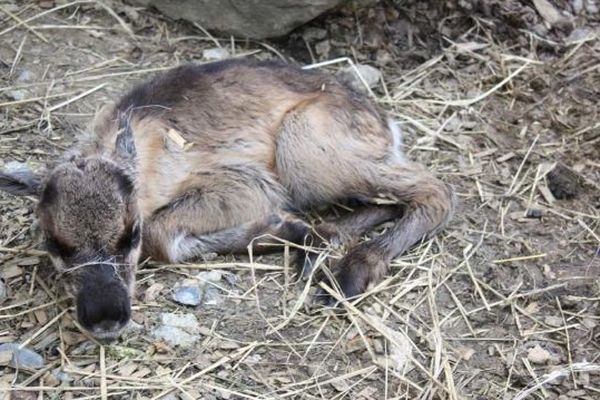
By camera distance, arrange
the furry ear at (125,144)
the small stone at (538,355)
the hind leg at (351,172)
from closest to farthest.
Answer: the small stone at (538,355) → the furry ear at (125,144) → the hind leg at (351,172)

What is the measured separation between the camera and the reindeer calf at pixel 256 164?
20.2ft

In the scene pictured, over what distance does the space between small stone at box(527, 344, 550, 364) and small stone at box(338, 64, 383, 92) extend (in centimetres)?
318

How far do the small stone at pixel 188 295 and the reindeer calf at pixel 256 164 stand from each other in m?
0.32

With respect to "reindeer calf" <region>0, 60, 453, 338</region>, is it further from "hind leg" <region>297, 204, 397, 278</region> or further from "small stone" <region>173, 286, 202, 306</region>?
"small stone" <region>173, 286, 202, 306</region>

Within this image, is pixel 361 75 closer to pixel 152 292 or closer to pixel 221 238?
pixel 221 238

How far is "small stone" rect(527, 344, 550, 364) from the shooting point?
219 inches

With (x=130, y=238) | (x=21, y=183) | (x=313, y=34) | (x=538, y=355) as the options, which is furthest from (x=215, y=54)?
(x=538, y=355)

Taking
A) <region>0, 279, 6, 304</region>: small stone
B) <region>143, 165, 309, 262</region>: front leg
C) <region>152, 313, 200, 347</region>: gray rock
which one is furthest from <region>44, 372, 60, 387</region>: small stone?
<region>143, 165, 309, 262</region>: front leg

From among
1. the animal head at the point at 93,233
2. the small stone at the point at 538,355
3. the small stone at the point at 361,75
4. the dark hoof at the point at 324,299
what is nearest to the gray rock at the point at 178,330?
the animal head at the point at 93,233

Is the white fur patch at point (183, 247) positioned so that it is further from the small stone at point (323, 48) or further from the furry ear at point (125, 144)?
the small stone at point (323, 48)

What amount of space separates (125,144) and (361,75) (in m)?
2.83

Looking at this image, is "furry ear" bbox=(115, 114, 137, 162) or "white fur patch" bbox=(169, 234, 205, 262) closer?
"furry ear" bbox=(115, 114, 137, 162)


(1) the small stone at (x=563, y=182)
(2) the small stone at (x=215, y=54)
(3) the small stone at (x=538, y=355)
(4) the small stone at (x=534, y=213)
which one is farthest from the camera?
(2) the small stone at (x=215, y=54)

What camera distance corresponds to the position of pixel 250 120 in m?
6.79
